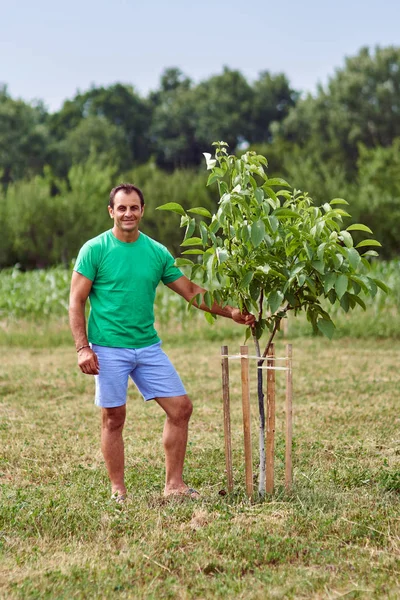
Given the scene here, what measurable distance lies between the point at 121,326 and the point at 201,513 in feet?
4.07

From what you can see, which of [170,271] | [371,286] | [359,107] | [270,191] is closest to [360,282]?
[371,286]

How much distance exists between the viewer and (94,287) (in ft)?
15.5

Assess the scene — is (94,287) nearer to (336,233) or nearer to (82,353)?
(82,353)

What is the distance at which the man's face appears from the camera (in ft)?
15.2

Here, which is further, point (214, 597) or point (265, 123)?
point (265, 123)

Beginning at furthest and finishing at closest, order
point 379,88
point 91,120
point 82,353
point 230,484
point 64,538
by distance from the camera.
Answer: point 91,120 < point 379,88 < point 230,484 < point 82,353 < point 64,538

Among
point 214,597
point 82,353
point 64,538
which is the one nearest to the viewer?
point 214,597

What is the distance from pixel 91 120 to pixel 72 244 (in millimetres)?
30308

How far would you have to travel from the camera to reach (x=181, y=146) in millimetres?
57281

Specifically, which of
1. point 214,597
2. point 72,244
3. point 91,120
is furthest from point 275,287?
point 91,120

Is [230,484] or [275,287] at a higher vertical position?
[275,287]

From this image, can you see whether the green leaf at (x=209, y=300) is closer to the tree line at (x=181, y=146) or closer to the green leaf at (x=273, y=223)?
the green leaf at (x=273, y=223)

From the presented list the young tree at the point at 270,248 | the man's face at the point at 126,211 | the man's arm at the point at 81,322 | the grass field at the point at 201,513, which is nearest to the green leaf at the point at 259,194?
the young tree at the point at 270,248

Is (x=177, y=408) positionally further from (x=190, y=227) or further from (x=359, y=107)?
(x=359, y=107)
